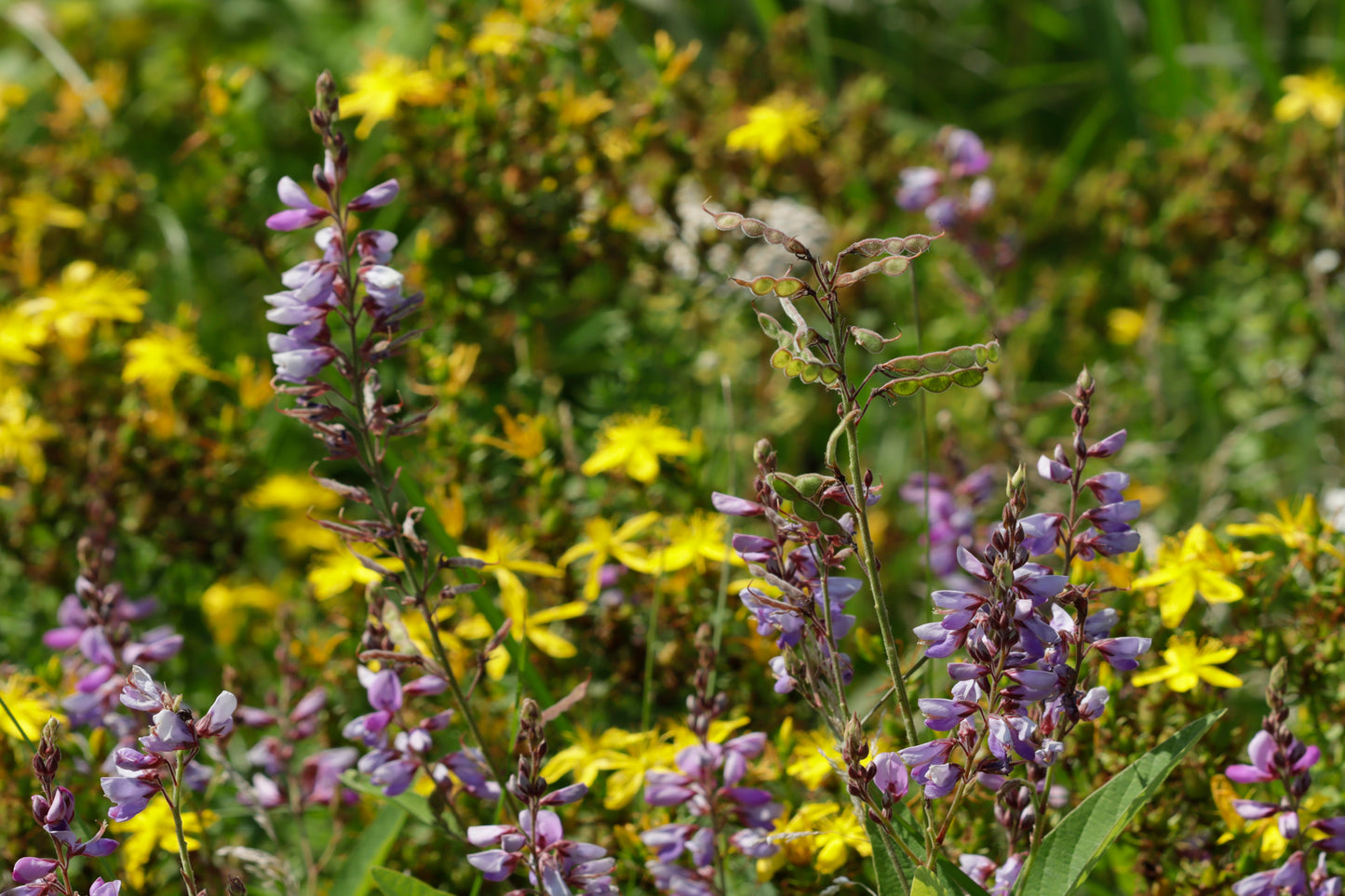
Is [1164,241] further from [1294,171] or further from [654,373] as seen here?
[654,373]

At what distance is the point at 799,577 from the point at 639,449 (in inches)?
33.8

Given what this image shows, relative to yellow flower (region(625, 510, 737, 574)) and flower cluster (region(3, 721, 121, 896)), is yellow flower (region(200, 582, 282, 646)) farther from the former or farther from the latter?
flower cluster (region(3, 721, 121, 896))

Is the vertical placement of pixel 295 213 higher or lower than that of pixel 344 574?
higher

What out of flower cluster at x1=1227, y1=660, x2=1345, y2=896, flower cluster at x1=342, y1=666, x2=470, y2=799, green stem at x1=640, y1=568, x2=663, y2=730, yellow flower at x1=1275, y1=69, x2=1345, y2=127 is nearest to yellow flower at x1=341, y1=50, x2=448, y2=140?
green stem at x1=640, y1=568, x2=663, y2=730

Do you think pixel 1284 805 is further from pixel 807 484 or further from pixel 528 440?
pixel 528 440

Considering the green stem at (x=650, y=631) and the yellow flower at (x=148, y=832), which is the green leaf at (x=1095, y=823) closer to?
the green stem at (x=650, y=631)

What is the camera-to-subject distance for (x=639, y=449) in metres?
2.11

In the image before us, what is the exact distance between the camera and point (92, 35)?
4508 millimetres

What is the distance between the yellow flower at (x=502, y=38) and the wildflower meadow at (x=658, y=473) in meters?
0.02

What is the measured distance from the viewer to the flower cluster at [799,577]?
1.17 m

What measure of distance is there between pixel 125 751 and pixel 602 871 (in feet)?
1.67

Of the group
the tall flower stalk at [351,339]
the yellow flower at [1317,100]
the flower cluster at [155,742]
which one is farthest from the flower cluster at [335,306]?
the yellow flower at [1317,100]

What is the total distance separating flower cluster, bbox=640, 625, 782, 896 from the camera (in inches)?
55.8

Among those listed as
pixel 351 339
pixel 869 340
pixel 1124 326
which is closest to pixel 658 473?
pixel 351 339
